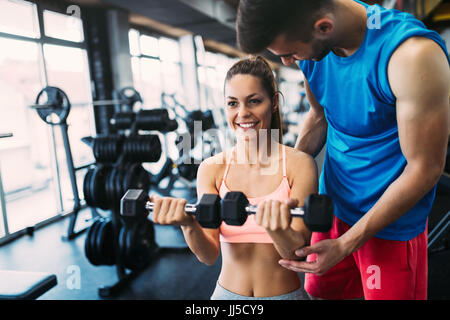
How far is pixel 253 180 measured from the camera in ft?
3.48

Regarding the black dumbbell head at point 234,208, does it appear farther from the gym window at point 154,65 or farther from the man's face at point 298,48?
the gym window at point 154,65

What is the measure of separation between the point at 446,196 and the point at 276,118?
4182 millimetres

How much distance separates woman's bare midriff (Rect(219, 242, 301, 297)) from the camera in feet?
3.42

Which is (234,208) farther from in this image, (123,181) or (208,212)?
(123,181)

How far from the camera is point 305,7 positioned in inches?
28.3

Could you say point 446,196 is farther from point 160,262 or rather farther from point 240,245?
point 240,245

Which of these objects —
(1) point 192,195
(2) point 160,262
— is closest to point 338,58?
(2) point 160,262

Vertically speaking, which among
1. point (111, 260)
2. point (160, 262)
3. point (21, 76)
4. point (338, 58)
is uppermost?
point (21, 76)

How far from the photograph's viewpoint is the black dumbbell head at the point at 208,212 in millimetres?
708

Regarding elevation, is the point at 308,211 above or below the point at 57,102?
below

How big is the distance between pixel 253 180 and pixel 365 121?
1.16 feet

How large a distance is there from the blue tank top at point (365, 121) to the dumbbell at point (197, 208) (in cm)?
46

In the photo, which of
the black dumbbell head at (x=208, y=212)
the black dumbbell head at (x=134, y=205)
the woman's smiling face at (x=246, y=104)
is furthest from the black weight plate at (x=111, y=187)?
the black dumbbell head at (x=208, y=212)

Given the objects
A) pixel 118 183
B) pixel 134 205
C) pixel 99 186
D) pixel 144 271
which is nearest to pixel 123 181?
pixel 118 183
